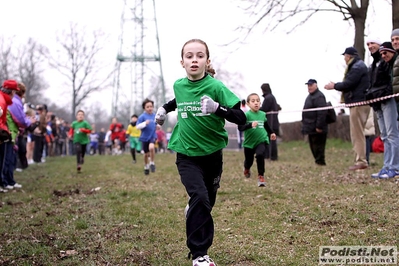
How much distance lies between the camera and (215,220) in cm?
664

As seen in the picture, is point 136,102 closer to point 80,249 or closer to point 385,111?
point 385,111

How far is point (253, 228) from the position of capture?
600cm

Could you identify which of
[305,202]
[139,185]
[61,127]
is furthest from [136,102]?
[305,202]

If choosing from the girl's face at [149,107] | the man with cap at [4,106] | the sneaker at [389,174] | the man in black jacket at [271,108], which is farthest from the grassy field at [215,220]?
the man in black jacket at [271,108]

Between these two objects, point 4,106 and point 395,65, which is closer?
point 395,65

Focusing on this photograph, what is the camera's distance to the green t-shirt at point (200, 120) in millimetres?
4801

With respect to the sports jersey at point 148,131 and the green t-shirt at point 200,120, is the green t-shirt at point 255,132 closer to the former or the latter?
the sports jersey at point 148,131

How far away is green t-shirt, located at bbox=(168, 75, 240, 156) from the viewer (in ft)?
15.8

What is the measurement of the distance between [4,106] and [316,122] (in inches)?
309

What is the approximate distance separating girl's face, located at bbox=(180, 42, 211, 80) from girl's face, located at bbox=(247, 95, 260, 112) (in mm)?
4893

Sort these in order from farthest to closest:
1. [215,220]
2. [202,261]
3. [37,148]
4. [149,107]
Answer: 1. [37,148]
2. [149,107]
3. [215,220]
4. [202,261]

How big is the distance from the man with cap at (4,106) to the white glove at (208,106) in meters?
5.73

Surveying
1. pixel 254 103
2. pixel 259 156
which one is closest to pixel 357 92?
pixel 254 103

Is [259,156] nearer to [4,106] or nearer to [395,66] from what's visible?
[395,66]
